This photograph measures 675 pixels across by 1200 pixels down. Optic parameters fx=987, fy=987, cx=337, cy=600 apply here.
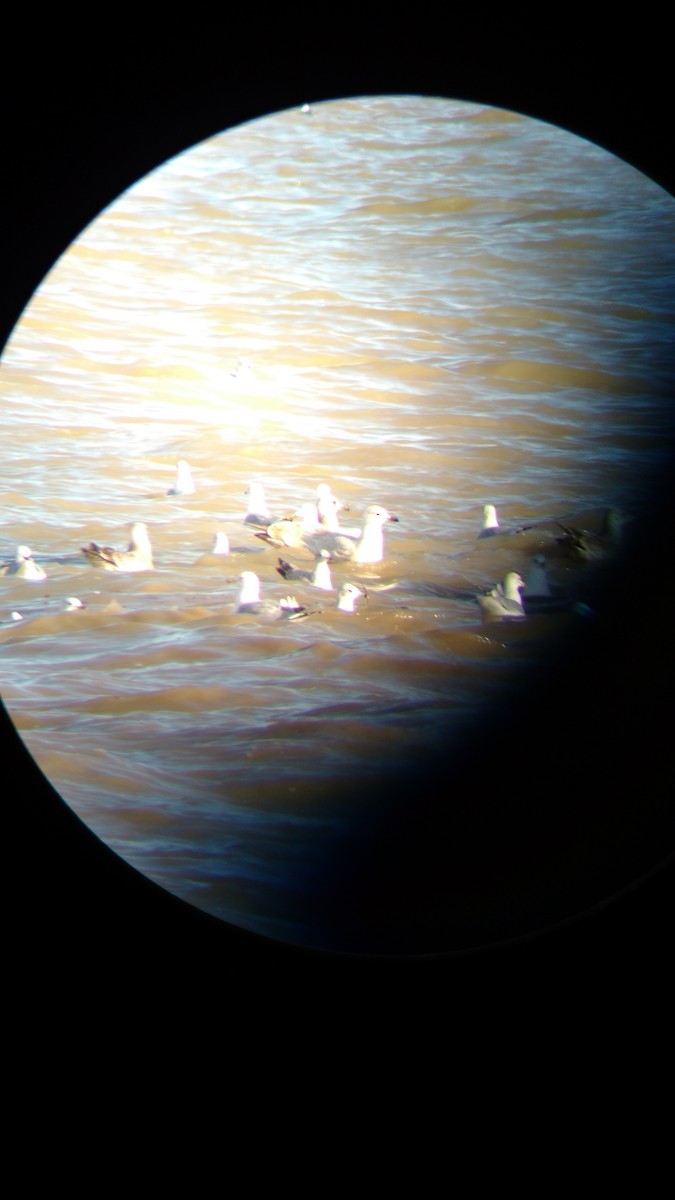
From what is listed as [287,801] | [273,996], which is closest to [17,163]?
[273,996]

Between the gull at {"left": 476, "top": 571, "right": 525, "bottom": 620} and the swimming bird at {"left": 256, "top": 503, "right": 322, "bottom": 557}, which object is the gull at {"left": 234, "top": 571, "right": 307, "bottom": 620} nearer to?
the swimming bird at {"left": 256, "top": 503, "right": 322, "bottom": 557}

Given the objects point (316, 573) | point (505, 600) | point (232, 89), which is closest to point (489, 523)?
point (505, 600)

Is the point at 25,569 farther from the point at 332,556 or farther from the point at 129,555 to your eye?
the point at 332,556

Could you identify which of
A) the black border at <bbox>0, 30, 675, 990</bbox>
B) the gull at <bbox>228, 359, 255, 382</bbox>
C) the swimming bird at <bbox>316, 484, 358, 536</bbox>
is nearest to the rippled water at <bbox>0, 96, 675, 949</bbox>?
the gull at <bbox>228, 359, 255, 382</bbox>

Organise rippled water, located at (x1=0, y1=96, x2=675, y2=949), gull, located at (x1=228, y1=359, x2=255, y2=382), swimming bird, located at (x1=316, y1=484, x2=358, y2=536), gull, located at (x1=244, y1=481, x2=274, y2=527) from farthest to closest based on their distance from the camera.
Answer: gull, located at (x1=228, y1=359, x2=255, y2=382), gull, located at (x1=244, y1=481, x2=274, y2=527), swimming bird, located at (x1=316, y1=484, x2=358, y2=536), rippled water, located at (x1=0, y1=96, x2=675, y2=949)

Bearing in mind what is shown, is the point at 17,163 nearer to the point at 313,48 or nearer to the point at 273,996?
the point at 313,48

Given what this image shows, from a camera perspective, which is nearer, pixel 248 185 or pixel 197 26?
pixel 197 26
